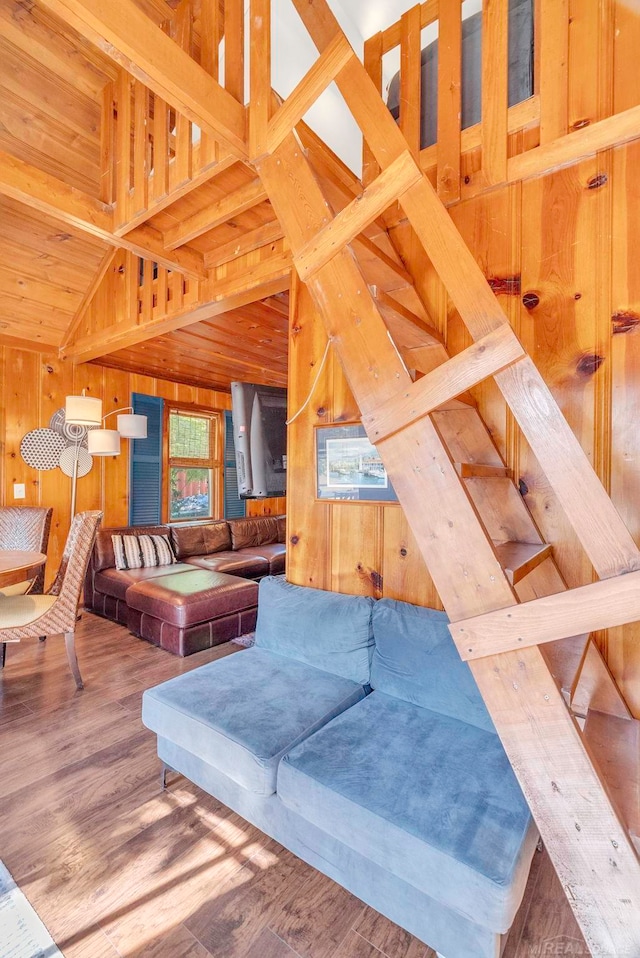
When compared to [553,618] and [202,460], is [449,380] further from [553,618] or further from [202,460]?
[202,460]

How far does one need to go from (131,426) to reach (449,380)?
404cm

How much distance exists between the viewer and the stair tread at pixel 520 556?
3.51 ft

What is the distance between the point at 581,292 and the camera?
1523 mm

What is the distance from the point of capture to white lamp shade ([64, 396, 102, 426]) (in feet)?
11.8

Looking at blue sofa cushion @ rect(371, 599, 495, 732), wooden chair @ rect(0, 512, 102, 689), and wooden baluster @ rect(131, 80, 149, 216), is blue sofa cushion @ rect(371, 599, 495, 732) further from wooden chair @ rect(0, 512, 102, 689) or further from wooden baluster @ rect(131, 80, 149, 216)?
wooden baluster @ rect(131, 80, 149, 216)

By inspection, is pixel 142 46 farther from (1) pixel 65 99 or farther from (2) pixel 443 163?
(1) pixel 65 99

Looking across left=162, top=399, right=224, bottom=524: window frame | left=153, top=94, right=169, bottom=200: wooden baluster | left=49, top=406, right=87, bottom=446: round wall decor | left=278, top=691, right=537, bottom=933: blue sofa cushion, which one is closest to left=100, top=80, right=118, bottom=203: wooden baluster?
left=153, top=94, right=169, bottom=200: wooden baluster

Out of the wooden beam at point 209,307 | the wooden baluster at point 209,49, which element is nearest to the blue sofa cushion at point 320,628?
the wooden beam at point 209,307

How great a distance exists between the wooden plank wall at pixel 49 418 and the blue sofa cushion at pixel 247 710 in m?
3.18

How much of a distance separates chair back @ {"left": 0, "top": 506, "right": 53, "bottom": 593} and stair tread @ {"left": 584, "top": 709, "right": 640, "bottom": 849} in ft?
12.5

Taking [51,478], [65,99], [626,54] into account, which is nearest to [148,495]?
[51,478]

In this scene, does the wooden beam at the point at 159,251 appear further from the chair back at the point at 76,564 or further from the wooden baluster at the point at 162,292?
the chair back at the point at 76,564

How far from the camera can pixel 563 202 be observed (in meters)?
1.57

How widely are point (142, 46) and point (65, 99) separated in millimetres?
2008
